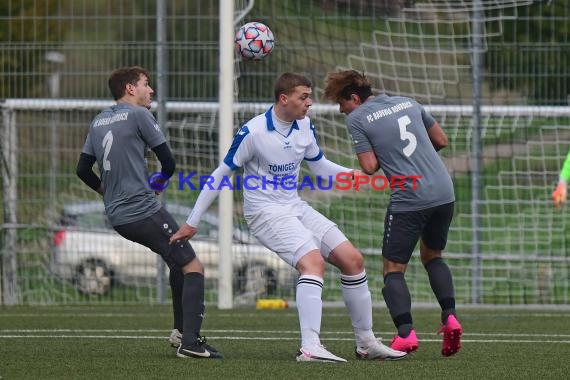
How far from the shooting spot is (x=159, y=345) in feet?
28.7

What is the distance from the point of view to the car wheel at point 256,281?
43.5ft

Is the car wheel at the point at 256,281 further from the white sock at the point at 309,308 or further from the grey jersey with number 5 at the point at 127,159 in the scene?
the white sock at the point at 309,308

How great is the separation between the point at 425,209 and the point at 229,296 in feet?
16.7

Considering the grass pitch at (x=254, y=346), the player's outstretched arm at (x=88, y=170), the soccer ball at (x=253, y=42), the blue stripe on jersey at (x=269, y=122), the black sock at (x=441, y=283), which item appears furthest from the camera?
the soccer ball at (x=253, y=42)

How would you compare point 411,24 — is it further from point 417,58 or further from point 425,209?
point 425,209

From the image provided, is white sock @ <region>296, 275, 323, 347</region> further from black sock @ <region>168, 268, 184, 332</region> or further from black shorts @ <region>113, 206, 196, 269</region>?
black sock @ <region>168, 268, 184, 332</region>

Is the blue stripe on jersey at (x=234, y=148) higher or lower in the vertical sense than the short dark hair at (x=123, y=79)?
lower

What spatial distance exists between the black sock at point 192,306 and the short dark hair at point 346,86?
1460 millimetres

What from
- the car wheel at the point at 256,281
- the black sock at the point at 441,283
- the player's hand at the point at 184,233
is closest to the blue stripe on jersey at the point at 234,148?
the player's hand at the point at 184,233

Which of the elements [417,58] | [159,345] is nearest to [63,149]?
[417,58]

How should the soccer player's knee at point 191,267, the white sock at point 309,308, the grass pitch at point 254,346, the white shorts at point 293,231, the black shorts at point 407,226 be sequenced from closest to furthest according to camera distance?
the grass pitch at point 254,346, the white sock at point 309,308, the white shorts at point 293,231, the black shorts at point 407,226, the soccer player's knee at point 191,267

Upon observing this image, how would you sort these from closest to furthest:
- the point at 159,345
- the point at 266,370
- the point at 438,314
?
the point at 266,370, the point at 159,345, the point at 438,314

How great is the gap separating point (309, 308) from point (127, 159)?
61.8 inches

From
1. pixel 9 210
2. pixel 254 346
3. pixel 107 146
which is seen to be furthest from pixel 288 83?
pixel 9 210
